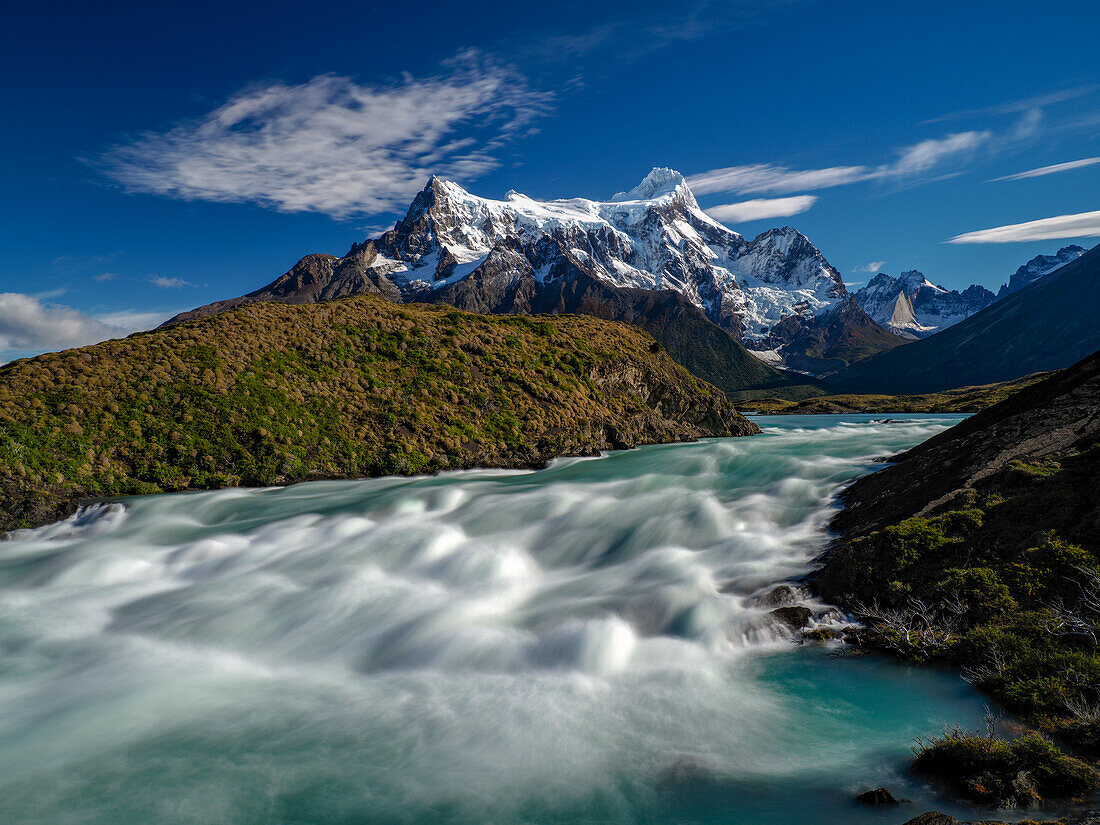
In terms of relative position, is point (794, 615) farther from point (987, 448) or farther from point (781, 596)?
point (987, 448)

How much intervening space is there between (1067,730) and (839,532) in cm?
873

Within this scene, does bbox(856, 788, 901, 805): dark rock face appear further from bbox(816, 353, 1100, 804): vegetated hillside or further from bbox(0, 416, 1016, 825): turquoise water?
bbox(816, 353, 1100, 804): vegetated hillside

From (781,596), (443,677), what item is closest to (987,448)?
(781,596)

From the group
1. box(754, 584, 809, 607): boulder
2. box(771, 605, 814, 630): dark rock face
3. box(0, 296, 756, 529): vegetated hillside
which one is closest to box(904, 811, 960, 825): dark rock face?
box(771, 605, 814, 630): dark rock face

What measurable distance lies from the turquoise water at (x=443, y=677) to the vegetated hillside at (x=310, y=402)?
15.5 ft

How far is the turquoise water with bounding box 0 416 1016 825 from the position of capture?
7.60m

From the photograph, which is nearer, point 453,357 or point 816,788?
point 816,788

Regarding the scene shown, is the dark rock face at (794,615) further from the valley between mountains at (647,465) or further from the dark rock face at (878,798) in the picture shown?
the dark rock face at (878,798)

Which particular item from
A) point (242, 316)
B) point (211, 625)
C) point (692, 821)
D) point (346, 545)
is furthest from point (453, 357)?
point (692, 821)

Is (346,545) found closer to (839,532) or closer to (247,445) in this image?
(247,445)

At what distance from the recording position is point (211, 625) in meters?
13.3

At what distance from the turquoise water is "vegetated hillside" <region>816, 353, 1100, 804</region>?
2.66 feet

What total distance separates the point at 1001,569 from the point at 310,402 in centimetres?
2933

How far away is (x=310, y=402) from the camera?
1177 inches
